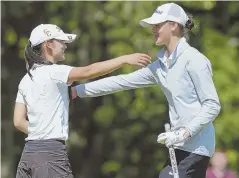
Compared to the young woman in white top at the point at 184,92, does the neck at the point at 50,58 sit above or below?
above

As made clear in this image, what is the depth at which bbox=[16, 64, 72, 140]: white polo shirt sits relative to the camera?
4.67 m

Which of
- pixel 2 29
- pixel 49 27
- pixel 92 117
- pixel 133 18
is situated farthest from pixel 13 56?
pixel 49 27

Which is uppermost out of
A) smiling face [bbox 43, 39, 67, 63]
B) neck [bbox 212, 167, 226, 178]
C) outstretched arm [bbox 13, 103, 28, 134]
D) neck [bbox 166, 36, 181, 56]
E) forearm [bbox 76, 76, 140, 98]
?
smiling face [bbox 43, 39, 67, 63]

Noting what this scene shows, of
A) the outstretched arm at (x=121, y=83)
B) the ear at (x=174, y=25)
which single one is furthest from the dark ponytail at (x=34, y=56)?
the ear at (x=174, y=25)

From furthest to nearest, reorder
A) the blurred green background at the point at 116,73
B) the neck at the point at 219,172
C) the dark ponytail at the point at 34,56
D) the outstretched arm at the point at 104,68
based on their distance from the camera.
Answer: the blurred green background at the point at 116,73
the neck at the point at 219,172
the dark ponytail at the point at 34,56
the outstretched arm at the point at 104,68

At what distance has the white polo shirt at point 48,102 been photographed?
4.67 m

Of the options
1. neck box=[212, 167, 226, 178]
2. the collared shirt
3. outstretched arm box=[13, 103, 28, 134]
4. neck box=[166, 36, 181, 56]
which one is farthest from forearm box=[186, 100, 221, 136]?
neck box=[212, 167, 226, 178]

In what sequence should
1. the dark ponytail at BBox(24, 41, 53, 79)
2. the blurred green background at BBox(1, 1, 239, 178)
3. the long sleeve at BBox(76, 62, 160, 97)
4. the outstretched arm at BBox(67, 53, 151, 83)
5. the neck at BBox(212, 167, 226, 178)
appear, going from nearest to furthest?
the outstretched arm at BBox(67, 53, 151, 83) → the dark ponytail at BBox(24, 41, 53, 79) → the long sleeve at BBox(76, 62, 160, 97) → the neck at BBox(212, 167, 226, 178) → the blurred green background at BBox(1, 1, 239, 178)

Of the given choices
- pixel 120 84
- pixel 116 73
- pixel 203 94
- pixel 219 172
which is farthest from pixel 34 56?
pixel 116 73

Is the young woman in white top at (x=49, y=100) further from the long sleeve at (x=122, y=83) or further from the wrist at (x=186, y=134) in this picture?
the wrist at (x=186, y=134)

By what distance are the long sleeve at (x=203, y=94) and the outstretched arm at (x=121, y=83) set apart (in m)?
0.41

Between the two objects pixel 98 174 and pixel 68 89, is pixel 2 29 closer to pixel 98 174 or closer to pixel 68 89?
pixel 98 174

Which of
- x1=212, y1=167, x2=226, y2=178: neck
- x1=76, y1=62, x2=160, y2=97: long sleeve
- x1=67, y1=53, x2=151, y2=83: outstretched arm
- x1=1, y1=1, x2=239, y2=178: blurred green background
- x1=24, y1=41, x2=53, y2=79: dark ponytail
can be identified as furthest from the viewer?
x1=1, y1=1, x2=239, y2=178: blurred green background

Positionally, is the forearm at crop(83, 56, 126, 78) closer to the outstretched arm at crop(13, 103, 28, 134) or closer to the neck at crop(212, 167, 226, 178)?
the outstretched arm at crop(13, 103, 28, 134)
